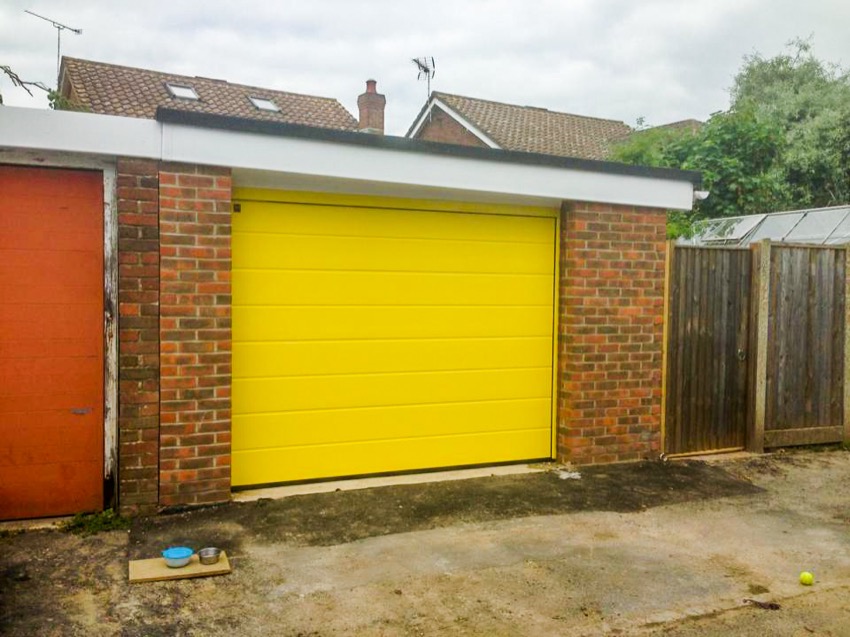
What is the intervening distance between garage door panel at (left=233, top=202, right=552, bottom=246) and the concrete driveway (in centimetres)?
196

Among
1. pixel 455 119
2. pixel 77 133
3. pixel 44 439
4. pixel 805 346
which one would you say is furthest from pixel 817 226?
pixel 455 119

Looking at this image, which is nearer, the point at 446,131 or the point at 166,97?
the point at 166,97

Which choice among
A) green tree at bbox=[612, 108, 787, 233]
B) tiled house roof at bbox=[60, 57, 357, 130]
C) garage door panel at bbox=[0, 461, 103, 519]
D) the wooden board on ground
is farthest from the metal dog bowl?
tiled house roof at bbox=[60, 57, 357, 130]

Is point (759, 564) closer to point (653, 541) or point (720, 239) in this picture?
point (653, 541)

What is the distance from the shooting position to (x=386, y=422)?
5.71 m

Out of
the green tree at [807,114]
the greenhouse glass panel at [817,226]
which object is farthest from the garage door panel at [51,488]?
the green tree at [807,114]

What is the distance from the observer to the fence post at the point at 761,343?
6789 millimetres

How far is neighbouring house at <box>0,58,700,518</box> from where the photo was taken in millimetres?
4559

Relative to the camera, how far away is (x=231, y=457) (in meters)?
5.09

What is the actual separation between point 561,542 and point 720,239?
23.0 ft

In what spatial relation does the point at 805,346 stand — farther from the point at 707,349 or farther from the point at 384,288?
the point at 384,288

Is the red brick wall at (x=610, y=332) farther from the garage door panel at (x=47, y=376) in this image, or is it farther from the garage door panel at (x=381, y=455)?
the garage door panel at (x=47, y=376)

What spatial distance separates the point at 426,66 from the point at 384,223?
Result: 19.4 m

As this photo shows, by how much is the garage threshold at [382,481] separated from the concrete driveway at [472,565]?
Result: 5.4 inches
